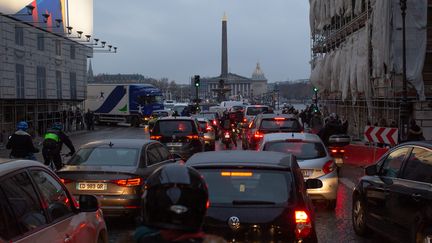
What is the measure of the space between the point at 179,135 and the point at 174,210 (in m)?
16.8

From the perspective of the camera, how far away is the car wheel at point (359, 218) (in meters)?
8.98

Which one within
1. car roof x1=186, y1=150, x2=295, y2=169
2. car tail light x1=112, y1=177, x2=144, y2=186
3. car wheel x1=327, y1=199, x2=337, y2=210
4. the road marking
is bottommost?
the road marking

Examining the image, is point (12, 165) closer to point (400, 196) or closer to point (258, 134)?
point (400, 196)

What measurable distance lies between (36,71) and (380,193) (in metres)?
37.0

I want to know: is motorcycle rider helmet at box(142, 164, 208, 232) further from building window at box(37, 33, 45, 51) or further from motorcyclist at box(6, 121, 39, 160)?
building window at box(37, 33, 45, 51)

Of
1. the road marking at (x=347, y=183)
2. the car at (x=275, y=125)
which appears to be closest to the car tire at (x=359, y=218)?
the road marking at (x=347, y=183)

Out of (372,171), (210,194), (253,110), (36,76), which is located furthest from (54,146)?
(36,76)

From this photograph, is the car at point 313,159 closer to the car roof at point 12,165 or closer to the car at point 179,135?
the car roof at point 12,165

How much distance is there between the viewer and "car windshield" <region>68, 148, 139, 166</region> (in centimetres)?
1046

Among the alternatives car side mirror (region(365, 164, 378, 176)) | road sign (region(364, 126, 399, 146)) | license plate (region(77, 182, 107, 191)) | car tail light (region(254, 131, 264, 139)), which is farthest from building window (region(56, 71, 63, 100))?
car side mirror (region(365, 164, 378, 176))

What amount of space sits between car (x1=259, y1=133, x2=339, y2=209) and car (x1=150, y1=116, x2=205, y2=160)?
292 inches

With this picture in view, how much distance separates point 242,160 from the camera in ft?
21.0

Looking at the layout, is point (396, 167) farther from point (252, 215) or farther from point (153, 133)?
point (153, 133)

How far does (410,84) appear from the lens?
25.0 m
